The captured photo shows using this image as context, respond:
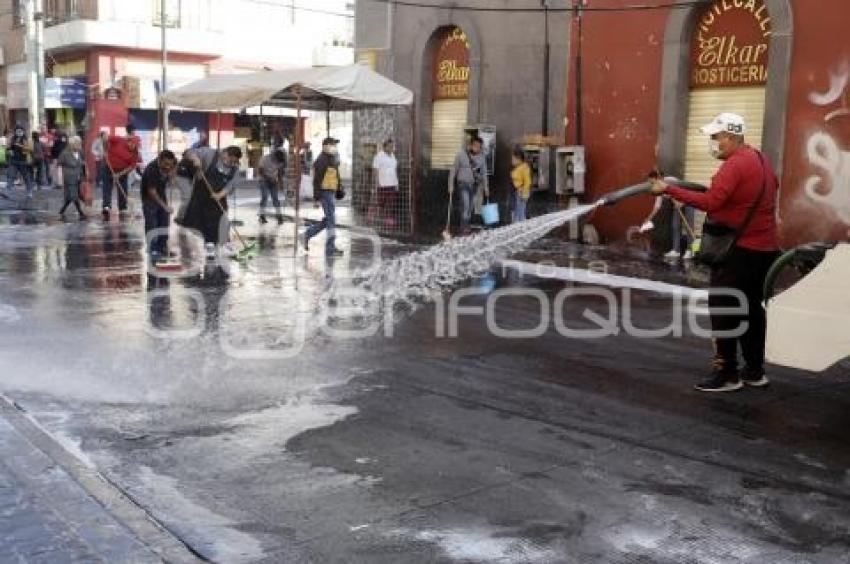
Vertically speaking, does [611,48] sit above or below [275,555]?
above

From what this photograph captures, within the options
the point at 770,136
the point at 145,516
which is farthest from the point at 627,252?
the point at 145,516

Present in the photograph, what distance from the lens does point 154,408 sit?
615cm

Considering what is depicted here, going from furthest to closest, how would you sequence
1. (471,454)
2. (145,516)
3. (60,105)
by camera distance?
1. (60,105)
2. (471,454)
3. (145,516)

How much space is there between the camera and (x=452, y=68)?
19250 millimetres

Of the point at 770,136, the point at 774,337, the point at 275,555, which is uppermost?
the point at 770,136

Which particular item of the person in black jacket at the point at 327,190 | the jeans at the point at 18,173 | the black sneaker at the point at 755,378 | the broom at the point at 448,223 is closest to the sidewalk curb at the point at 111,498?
the black sneaker at the point at 755,378

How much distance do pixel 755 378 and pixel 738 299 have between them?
635 mm

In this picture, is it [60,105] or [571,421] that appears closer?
[571,421]

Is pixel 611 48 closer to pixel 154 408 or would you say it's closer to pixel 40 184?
pixel 154 408

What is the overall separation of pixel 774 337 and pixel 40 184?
27.6m

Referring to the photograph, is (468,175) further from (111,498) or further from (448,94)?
(111,498)

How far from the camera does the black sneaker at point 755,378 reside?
22.5 ft

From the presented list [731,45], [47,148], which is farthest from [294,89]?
[47,148]

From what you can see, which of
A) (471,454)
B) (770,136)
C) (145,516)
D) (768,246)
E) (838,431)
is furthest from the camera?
(770,136)
